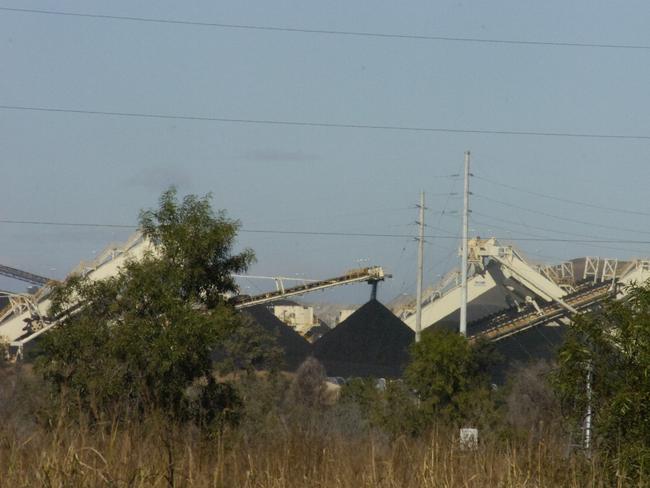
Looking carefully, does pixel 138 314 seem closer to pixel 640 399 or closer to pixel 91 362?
pixel 91 362

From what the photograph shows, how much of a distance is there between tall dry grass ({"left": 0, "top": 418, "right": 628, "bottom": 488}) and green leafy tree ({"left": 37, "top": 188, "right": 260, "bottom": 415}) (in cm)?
1209

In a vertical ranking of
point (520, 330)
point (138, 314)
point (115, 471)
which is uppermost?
point (520, 330)

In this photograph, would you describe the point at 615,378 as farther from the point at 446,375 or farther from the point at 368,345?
the point at 368,345

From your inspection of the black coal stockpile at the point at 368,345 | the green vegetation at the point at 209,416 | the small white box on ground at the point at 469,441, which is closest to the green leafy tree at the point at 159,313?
the green vegetation at the point at 209,416

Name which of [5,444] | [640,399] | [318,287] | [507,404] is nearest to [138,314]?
[640,399]

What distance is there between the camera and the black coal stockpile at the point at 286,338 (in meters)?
60.3

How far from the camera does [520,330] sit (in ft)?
194

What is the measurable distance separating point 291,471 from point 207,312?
51.9 feet

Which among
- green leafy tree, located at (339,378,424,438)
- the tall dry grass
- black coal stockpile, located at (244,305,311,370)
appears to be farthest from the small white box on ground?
black coal stockpile, located at (244,305,311,370)

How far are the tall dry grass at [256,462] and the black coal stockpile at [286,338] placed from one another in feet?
151

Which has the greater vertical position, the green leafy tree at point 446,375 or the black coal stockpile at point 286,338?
the black coal stockpile at point 286,338

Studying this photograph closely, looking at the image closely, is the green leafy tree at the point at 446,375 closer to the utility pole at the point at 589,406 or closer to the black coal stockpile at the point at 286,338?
the black coal stockpile at the point at 286,338

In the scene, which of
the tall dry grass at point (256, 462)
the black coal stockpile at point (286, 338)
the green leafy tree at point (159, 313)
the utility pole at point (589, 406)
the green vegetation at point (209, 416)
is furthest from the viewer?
the black coal stockpile at point (286, 338)

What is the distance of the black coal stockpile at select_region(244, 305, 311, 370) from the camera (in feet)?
198
